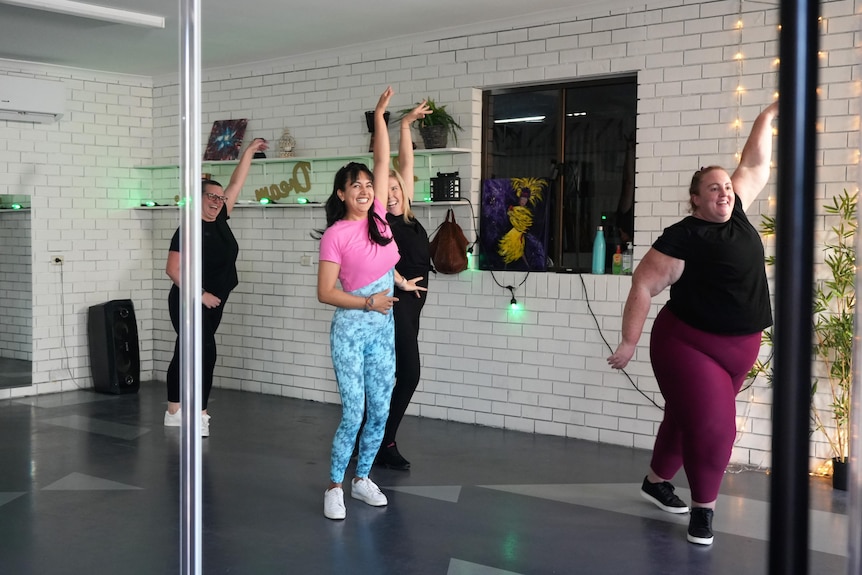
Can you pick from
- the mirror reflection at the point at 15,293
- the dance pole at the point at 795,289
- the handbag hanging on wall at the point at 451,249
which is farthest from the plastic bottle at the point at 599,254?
the mirror reflection at the point at 15,293

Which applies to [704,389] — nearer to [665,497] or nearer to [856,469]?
[665,497]

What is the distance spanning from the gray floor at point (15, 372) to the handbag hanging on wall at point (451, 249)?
12.9ft

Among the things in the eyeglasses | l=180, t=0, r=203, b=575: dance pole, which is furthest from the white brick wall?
l=180, t=0, r=203, b=575: dance pole

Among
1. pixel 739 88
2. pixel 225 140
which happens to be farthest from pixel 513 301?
pixel 225 140

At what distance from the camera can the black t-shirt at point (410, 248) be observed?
4.73 meters

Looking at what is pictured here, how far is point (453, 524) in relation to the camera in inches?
156

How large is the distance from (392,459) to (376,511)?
822 mm

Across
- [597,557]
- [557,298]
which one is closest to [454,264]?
[557,298]

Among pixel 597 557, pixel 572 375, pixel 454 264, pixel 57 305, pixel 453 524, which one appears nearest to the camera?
pixel 597 557

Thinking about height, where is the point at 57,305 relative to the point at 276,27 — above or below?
below

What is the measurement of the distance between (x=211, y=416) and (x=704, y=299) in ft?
13.6

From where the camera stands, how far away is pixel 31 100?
7500 mm

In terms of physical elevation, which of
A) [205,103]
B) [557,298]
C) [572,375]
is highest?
[205,103]

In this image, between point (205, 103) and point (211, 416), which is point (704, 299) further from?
point (205, 103)
